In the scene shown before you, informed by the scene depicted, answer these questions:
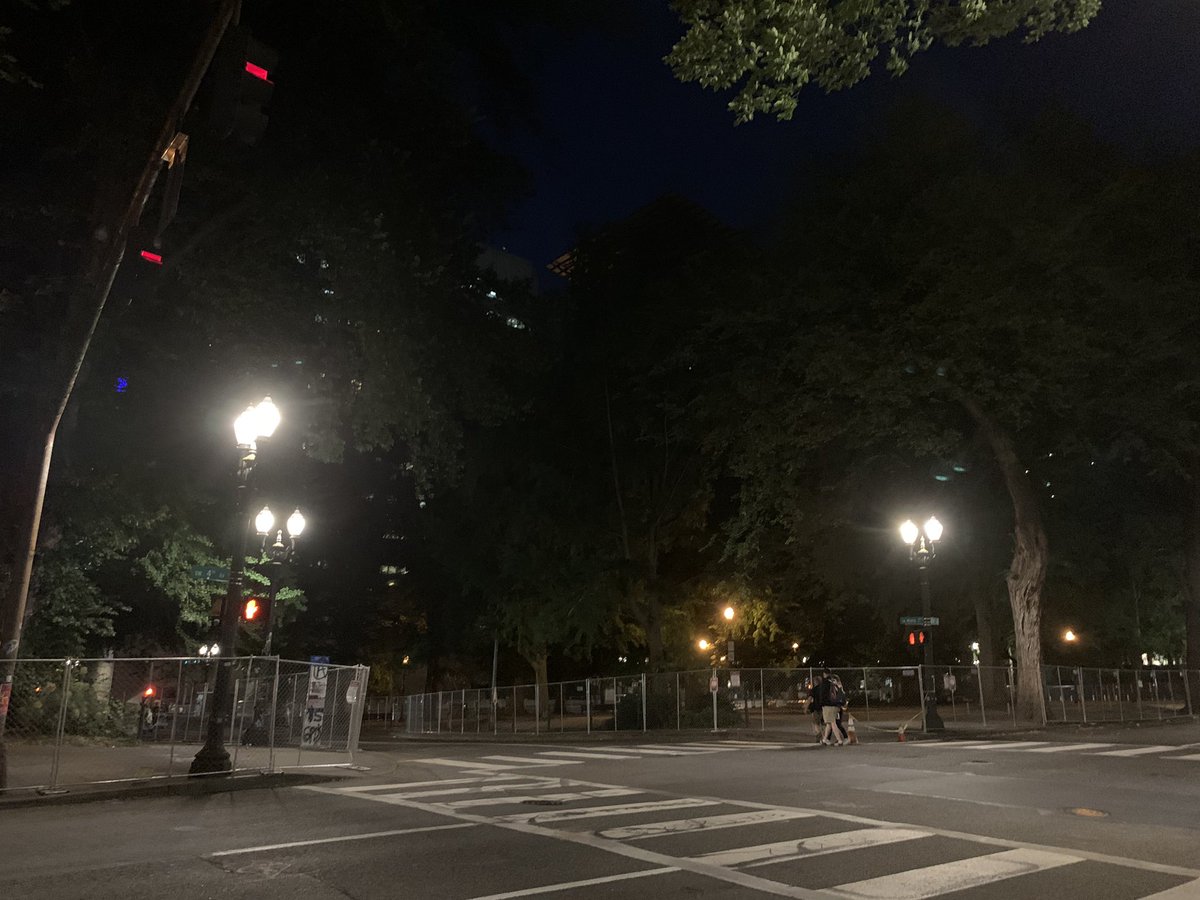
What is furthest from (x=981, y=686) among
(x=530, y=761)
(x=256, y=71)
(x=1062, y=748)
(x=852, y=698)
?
(x=256, y=71)

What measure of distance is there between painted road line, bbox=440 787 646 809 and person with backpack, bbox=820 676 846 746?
30.5 feet

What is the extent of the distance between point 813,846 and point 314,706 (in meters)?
11.9

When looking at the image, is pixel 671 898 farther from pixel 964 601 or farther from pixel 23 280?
pixel 964 601

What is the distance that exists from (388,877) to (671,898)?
2.25 m

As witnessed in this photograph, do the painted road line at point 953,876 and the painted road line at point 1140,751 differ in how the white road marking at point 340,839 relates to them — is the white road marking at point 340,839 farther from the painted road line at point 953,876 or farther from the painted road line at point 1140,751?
the painted road line at point 1140,751

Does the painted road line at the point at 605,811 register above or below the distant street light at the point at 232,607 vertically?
below

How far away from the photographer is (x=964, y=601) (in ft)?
124

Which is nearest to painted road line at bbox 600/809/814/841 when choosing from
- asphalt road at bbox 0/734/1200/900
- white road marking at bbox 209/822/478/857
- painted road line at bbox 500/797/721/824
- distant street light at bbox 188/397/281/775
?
asphalt road at bbox 0/734/1200/900

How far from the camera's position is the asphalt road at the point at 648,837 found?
22.6 ft

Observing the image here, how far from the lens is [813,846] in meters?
Answer: 8.23

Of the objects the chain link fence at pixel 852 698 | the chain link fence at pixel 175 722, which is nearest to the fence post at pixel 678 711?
the chain link fence at pixel 852 698

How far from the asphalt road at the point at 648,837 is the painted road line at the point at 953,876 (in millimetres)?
28

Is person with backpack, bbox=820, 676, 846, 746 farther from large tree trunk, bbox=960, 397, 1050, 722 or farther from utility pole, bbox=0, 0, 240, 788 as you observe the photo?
utility pole, bbox=0, 0, 240, 788

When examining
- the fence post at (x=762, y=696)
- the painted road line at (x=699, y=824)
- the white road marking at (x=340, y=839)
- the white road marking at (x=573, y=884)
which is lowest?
the white road marking at (x=340, y=839)
